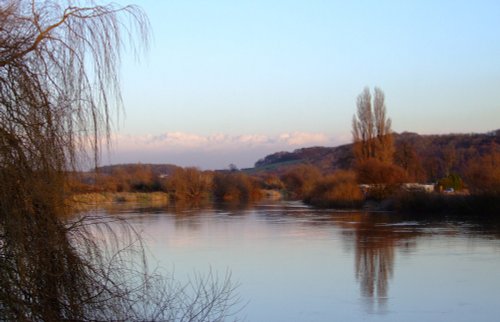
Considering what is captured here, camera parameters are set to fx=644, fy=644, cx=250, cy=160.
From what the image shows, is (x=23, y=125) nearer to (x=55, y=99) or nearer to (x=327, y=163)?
(x=55, y=99)

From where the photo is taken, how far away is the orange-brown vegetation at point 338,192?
32.1 metres

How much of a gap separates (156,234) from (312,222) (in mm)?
6494

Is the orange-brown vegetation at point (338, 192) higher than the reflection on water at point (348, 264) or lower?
higher

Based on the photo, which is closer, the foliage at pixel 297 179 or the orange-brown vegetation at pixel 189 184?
the orange-brown vegetation at pixel 189 184

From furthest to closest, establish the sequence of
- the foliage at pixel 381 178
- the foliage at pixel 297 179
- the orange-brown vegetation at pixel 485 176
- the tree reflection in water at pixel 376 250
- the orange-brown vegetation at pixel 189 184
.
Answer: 1. the foliage at pixel 297 179
2. the orange-brown vegetation at pixel 189 184
3. the foliage at pixel 381 178
4. the orange-brown vegetation at pixel 485 176
5. the tree reflection in water at pixel 376 250

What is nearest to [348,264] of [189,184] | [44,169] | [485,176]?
[44,169]

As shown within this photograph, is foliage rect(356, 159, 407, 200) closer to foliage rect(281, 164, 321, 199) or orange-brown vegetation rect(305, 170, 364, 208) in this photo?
orange-brown vegetation rect(305, 170, 364, 208)

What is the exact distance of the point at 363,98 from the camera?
A: 125 feet

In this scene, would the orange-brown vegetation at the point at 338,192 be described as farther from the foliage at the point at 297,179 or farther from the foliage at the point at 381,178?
the foliage at the point at 297,179

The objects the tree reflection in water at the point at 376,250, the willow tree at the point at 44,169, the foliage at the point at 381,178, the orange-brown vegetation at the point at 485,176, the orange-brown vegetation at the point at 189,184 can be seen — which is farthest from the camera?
the orange-brown vegetation at the point at 189,184

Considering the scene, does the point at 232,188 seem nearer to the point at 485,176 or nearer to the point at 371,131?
the point at 371,131

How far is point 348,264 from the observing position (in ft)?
37.6

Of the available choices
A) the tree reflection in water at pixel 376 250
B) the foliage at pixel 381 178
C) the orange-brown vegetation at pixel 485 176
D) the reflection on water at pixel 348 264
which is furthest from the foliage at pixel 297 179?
the reflection on water at pixel 348 264

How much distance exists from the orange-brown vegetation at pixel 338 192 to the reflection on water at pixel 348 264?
38.9 feet
